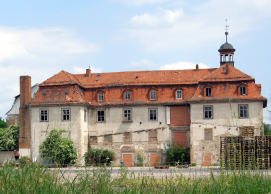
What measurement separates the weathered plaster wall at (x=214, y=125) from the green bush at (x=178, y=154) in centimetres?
99

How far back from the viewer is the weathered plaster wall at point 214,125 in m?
36.1

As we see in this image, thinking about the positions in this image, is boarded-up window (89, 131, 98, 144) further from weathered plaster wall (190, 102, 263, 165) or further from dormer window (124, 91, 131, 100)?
weathered plaster wall (190, 102, 263, 165)

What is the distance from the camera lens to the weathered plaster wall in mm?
36062

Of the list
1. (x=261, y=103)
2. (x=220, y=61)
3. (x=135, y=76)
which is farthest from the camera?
(x=220, y=61)

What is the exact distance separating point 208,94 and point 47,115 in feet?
51.0

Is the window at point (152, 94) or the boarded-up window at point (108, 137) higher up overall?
the window at point (152, 94)

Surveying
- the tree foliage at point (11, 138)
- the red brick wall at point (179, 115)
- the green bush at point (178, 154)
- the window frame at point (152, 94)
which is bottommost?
the green bush at point (178, 154)

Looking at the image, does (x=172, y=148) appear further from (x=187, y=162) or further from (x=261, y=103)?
(x=261, y=103)

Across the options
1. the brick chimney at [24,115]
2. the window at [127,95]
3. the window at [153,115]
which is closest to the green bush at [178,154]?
the window at [153,115]

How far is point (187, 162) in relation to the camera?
36.6m

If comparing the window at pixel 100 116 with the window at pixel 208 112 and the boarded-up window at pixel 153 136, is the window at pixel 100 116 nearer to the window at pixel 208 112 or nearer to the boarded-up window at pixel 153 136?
the boarded-up window at pixel 153 136

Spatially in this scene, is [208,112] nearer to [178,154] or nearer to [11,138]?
[178,154]

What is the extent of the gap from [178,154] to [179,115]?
3.82 metres

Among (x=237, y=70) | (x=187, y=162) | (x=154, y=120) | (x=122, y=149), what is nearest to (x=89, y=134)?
(x=122, y=149)
